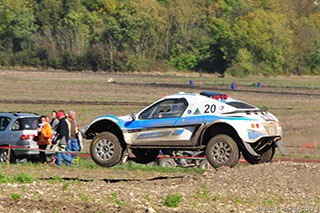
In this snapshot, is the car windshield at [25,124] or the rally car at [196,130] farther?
the car windshield at [25,124]

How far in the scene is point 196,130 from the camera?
14.5 m

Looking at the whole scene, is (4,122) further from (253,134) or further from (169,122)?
(253,134)

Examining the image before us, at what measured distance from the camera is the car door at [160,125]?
1475 centimetres

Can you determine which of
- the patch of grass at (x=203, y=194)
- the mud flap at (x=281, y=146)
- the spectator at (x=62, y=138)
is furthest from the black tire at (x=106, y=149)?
the mud flap at (x=281, y=146)

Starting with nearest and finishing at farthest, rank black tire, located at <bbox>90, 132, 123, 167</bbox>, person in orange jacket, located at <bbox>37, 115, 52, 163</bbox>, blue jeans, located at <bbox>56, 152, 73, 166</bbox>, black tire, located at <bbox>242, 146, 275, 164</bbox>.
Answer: black tire, located at <bbox>90, 132, 123, 167</bbox> < black tire, located at <bbox>242, 146, 275, 164</bbox> < person in orange jacket, located at <bbox>37, 115, 52, 163</bbox> < blue jeans, located at <bbox>56, 152, 73, 166</bbox>

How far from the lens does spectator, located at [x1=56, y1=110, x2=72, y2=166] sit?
18750 millimetres

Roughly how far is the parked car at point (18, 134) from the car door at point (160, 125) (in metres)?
5.68

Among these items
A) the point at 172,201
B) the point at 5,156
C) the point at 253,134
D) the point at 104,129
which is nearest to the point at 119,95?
the point at 5,156

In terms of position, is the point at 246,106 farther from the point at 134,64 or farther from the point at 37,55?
the point at 37,55

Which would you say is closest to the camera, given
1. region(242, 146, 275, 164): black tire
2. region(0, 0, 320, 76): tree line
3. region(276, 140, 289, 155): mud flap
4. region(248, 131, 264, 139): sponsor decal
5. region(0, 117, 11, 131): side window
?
region(248, 131, 264, 139): sponsor decal

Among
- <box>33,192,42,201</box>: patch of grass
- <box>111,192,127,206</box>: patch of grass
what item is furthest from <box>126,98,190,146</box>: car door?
<box>33,192,42,201</box>: patch of grass

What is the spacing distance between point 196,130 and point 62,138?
19.4 feet

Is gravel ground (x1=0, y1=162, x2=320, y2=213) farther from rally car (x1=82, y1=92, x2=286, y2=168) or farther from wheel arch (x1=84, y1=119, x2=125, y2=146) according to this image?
wheel arch (x1=84, y1=119, x2=125, y2=146)

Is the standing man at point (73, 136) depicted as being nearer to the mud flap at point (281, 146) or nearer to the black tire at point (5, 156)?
the black tire at point (5, 156)
